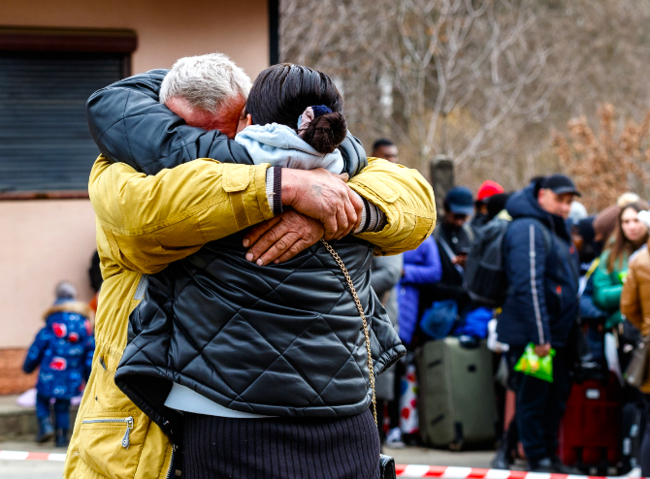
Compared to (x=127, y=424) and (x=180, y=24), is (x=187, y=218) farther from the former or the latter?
(x=180, y=24)

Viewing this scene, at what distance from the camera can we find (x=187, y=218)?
6.38ft

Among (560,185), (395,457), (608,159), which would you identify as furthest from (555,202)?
(608,159)

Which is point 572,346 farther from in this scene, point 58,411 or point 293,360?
point 293,360

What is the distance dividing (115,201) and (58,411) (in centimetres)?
488

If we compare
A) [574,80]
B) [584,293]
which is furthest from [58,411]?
[574,80]

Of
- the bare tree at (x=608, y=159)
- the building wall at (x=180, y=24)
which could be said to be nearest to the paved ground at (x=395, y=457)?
the building wall at (x=180, y=24)

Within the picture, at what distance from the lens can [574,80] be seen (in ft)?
68.2

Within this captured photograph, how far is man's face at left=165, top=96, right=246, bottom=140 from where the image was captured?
2209 millimetres

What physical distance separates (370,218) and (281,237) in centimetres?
27

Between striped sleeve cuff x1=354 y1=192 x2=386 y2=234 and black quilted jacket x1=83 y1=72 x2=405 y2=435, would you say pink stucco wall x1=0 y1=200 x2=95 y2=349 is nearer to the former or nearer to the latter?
black quilted jacket x1=83 y1=72 x2=405 y2=435

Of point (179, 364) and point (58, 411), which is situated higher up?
point (179, 364)

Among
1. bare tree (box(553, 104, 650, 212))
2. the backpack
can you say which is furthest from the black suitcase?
bare tree (box(553, 104, 650, 212))

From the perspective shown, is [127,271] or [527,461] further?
[527,461]

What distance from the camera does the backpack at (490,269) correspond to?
584 cm
